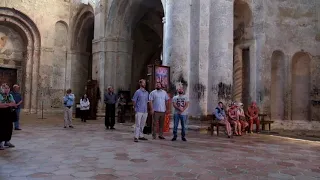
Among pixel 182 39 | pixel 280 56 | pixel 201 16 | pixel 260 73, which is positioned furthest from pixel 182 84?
pixel 280 56

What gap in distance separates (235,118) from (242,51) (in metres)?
5.24

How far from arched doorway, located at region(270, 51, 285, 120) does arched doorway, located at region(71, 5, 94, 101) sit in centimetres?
1204

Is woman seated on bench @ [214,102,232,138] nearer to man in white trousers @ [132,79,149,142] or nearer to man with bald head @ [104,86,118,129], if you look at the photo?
man in white trousers @ [132,79,149,142]

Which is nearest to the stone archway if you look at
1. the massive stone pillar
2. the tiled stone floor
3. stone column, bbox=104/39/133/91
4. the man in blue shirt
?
the massive stone pillar

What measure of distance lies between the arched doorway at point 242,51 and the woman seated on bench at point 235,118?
12.3 feet

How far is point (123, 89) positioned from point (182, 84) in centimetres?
668

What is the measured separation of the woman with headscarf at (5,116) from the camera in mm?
6832

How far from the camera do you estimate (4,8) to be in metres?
19.7

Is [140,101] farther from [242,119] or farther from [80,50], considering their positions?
[80,50]

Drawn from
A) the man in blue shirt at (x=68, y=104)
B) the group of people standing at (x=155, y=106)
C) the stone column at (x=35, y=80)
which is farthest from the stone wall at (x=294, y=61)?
the stone column at (x=35, y=80)

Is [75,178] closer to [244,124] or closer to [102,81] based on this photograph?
[244,124]

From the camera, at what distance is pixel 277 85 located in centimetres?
1487

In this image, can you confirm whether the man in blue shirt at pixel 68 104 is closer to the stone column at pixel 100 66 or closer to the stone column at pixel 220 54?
the stone column at pixel 220 54

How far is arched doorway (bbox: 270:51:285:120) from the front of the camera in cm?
1473
